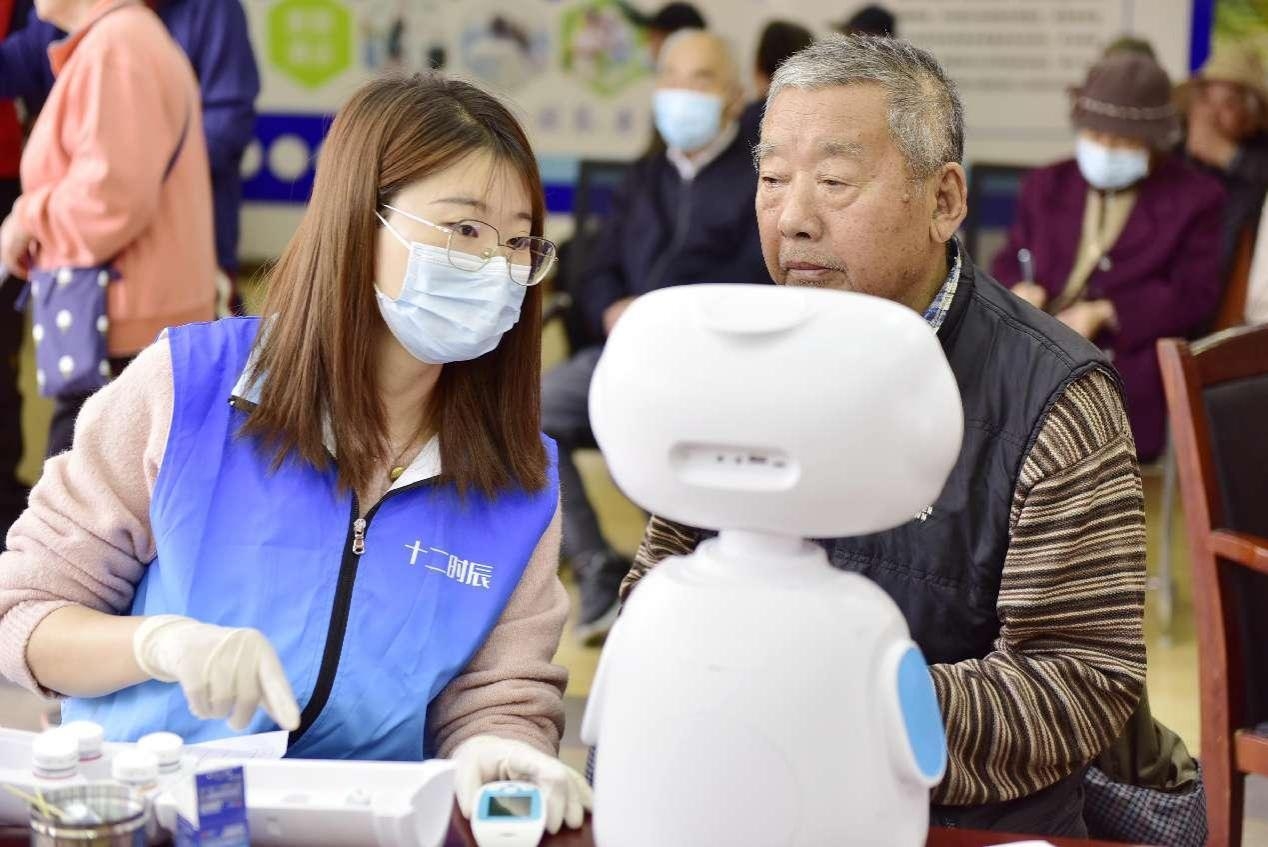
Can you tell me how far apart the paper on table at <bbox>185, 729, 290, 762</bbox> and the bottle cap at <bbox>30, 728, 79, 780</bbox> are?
22cm

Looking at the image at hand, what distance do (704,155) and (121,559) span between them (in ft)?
9.45

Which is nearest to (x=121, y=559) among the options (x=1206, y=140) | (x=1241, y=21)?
(x=1206, y=140)

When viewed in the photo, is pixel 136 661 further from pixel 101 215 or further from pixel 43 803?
pixel 101 215

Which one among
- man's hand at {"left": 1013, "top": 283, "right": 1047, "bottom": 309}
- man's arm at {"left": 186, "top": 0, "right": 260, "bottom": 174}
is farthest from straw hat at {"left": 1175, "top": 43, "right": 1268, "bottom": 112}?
man's arm at {"left": 186, "top": 0, "right": 260, "bottom": 174}

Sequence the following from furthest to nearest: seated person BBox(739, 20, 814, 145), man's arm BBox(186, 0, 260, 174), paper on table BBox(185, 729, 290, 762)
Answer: seated person BBox(739, 20, 814, 145) < man's arm BBox(186, 0, 260, 174) < paper on table BBox(185, 729, 290, 762)

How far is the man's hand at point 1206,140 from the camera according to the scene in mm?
4688

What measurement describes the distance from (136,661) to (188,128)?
182cm

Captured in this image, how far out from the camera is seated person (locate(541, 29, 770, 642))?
13.3 feet

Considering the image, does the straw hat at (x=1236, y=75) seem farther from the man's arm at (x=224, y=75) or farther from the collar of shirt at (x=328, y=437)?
the collar of shirt at (x=328, y=437)

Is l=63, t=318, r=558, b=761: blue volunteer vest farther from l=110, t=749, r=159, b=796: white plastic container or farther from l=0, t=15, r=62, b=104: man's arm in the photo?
l=0, t=15, r=62, b=104: man's arm

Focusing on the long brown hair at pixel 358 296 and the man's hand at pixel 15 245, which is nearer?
the long brown hair at pixel 358 296

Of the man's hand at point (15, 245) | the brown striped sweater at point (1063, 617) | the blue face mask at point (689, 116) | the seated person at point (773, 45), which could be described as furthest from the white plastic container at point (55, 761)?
the seated person at point (773, 45)

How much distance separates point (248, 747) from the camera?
1.33 m

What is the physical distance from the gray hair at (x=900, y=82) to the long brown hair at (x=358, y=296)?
0.29m
